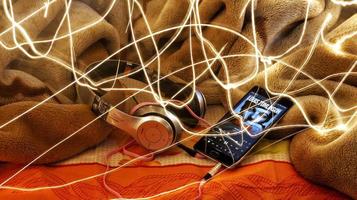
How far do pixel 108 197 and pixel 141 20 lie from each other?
402 mm

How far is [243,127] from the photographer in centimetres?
80

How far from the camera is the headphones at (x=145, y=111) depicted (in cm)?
78

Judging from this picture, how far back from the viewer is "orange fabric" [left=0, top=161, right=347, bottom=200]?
74 cm

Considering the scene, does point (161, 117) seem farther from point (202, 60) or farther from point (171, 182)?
point (202, 60)

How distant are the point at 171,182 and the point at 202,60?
27 cm

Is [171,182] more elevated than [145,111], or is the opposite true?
[145,111]

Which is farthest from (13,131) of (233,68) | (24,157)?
(233,68)

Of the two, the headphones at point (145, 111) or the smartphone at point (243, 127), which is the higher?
the headphones at point (145, 111)

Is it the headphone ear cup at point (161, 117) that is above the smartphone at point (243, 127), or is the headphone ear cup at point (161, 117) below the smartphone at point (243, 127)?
above

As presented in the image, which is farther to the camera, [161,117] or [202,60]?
[202,60]

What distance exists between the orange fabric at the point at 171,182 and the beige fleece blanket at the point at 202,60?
0.02 meters

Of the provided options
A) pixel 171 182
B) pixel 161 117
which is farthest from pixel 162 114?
pixel 171 182

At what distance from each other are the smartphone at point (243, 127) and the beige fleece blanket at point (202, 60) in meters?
0.02

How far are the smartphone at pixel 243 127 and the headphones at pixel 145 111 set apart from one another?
0.16 feet
